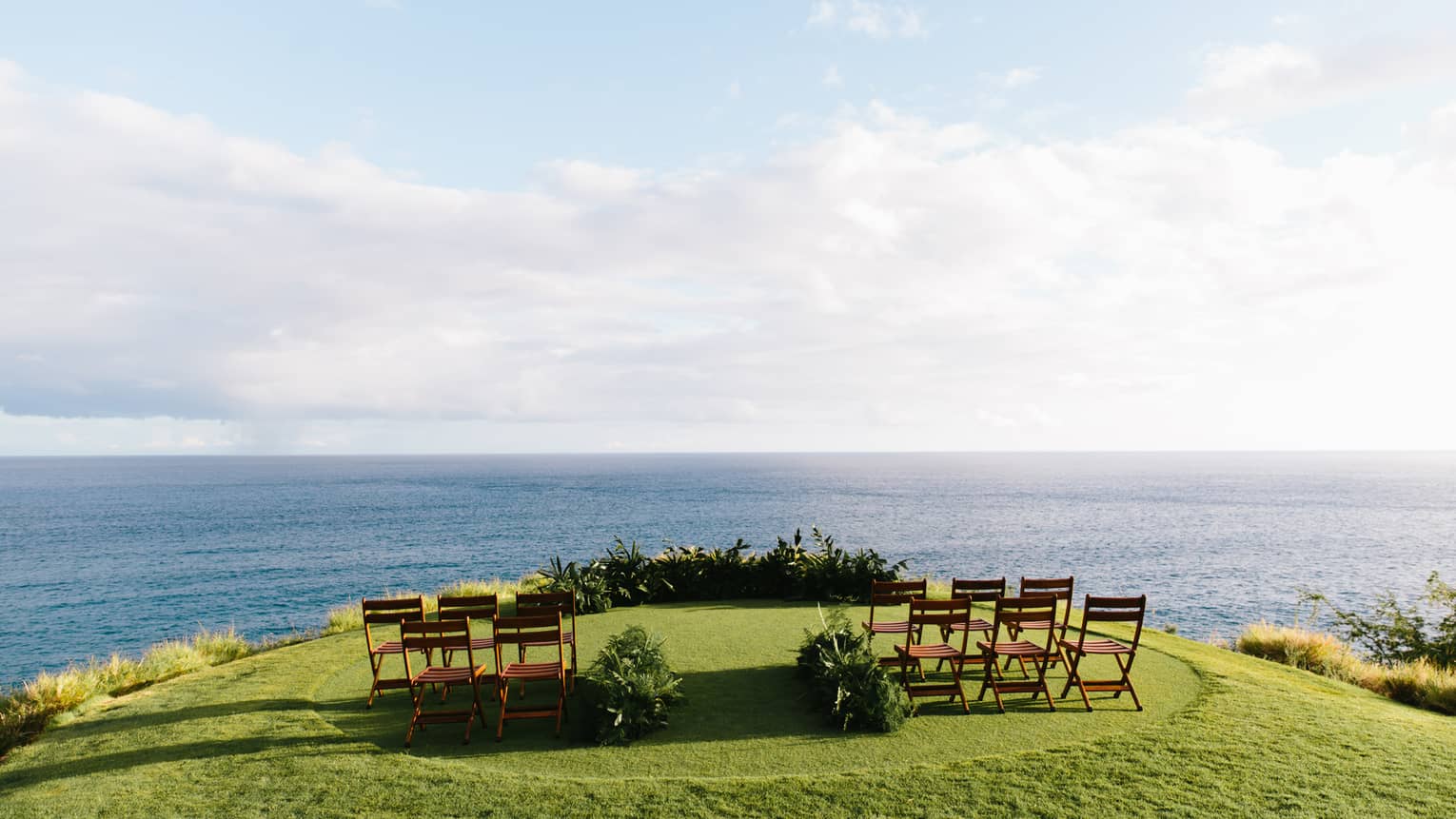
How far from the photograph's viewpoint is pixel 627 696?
7609mm

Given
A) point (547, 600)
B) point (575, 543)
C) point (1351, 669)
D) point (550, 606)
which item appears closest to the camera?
point (550, 606)

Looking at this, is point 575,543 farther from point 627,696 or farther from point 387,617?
point 627,696

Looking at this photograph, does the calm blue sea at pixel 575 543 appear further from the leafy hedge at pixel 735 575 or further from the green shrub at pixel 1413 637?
the leafy hedge at pixel 735 575

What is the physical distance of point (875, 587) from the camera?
9.60 meters

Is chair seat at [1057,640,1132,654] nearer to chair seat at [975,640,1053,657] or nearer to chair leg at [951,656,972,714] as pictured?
chair seat at [975,640,1053,657]

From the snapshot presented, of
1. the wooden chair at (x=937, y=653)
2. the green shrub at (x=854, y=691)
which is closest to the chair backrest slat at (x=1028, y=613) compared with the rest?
the wooden chair at (x=937, y=653)

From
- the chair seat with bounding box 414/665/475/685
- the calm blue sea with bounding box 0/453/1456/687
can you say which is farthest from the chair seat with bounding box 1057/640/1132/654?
the calm blue sea with bounding box 0/453/1456/687

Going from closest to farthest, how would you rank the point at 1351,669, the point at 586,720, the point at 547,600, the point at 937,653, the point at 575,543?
1. the point at 586,720
2. the point at 937,653
3. the point at 547,600
4. the point at 1351,669
5. the point at 575,543

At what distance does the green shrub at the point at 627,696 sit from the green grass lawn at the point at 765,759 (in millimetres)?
189

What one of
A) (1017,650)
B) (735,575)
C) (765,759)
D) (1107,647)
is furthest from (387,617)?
(1107,647)

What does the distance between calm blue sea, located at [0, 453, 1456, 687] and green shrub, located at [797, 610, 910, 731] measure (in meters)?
23.8

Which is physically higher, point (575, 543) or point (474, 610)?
point (474, 610)

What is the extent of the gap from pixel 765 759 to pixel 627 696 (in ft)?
5.21

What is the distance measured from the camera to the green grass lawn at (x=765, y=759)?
6152mm
